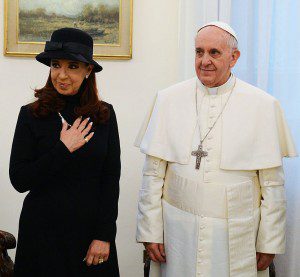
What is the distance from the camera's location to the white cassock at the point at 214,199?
263 cm

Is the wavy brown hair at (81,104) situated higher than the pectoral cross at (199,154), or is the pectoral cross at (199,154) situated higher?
the wavy brown hair at (81,104)

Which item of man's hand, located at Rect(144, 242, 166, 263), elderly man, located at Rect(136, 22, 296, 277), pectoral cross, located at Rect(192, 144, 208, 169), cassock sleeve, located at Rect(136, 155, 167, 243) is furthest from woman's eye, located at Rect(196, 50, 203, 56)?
man's hand, located at Rect(144, 242, 166, 263)

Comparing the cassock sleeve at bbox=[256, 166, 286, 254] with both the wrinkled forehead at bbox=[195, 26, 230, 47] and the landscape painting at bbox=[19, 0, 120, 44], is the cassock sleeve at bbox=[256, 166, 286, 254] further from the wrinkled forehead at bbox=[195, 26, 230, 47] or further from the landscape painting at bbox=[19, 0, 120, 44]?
the landscape painting at bbox=[19, 0, 120, 44]

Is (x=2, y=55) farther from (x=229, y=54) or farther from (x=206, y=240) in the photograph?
(x=206, y=240)

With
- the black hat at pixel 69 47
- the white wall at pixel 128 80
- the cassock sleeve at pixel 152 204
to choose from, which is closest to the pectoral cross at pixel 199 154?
the cassock sleeve at pixel 152 204

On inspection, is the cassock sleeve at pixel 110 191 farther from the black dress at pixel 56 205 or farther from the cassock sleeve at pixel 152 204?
the cassock sleeve at pixel 152 204

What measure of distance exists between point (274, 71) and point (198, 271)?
1260 millimetres

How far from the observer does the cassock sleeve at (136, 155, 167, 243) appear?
9.07ft

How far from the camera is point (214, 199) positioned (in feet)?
8.68

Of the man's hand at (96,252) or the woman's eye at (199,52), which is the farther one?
the woman's eye at (199,52)

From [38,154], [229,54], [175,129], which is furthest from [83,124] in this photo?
[229,54]

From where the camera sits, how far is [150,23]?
3639mm

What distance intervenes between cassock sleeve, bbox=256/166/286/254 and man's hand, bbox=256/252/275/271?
0.14 feet

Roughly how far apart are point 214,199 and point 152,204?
0.33m
